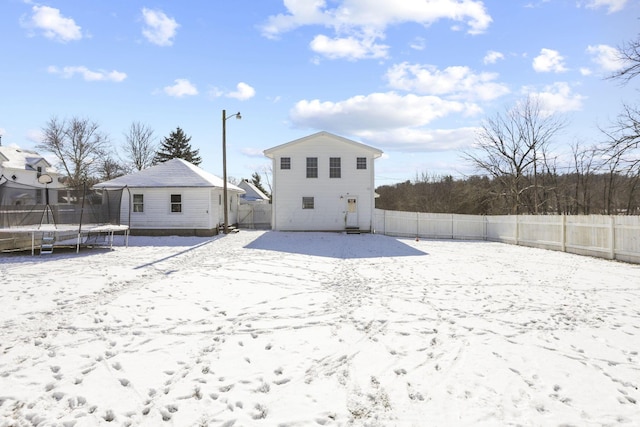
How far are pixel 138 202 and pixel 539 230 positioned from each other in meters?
20.1

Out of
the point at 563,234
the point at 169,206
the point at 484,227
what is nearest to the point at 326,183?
the point at 169,206

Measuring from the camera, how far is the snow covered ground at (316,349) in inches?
130

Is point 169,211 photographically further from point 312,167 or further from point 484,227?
point 484,227

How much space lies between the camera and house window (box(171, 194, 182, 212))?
68.1 feet

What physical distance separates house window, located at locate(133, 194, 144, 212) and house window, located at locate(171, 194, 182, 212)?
169 centimetres

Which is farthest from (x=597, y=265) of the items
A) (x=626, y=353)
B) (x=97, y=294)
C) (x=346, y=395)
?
(x=97, y=294)

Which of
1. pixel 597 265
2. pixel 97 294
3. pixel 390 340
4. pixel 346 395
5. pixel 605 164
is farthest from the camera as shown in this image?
pixel 605 164

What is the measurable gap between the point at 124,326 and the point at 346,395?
3.61 m

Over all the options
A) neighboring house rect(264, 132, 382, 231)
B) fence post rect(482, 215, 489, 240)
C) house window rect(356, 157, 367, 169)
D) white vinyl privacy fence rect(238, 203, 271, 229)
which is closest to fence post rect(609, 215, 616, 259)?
fence post rect(482, 215, 489, 240)

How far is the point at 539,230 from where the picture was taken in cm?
1631

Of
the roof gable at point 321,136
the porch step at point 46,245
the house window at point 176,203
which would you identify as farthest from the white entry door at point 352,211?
the porch step at point 46,245

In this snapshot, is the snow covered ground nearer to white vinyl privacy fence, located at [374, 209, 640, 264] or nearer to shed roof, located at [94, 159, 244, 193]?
white vinyl privacy fence, located at [374, 209, 640, 264]

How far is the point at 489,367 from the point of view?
165 inches

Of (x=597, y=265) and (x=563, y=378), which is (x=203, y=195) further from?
(x=563, y=378)
